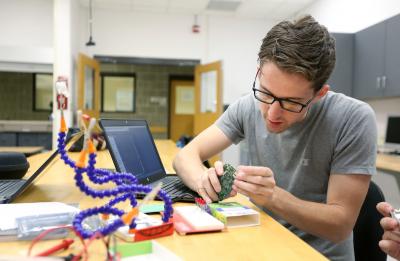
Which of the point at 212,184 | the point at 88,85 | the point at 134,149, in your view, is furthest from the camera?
the point at 88,85

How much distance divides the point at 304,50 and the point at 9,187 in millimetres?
1017

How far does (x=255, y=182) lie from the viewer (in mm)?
905

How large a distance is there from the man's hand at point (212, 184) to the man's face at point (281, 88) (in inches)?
9.7

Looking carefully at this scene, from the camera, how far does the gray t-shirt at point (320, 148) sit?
1.08 metres

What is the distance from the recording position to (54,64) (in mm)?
4930

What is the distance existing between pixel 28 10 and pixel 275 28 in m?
5.30

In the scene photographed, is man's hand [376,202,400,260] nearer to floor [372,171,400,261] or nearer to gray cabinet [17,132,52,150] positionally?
floor [372,171,400,261]

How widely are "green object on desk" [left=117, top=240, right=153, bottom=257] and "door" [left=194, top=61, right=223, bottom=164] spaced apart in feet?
16.1

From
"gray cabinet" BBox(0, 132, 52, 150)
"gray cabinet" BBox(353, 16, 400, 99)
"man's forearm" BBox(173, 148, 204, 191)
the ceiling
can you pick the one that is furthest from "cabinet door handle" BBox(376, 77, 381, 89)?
"gray cabinet" BBox(0, 132, 52, 150)

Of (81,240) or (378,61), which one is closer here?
(81,240)

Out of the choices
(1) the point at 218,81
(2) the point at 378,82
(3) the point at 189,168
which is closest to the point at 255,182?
(3) the point at 189,168

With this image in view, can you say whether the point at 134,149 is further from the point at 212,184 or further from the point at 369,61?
the point at 369,61

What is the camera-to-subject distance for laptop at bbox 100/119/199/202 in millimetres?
1065

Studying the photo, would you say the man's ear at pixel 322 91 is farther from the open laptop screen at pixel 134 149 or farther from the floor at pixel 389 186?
the floor at pixel 389 186
